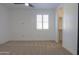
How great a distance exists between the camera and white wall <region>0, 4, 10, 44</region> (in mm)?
4980

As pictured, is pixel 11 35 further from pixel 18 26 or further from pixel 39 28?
pixel 39 28

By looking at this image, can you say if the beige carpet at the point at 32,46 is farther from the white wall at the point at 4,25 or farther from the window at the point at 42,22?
the window at the point at 42,22

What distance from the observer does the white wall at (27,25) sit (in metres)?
4.81

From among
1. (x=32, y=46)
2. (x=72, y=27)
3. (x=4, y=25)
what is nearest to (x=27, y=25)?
(x=32, y=46)

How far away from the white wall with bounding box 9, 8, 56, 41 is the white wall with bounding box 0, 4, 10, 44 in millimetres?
264

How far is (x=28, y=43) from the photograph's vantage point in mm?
4984

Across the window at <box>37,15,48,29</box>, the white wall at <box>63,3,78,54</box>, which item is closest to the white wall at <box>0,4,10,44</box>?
the window at <box>37,15,48,29</box>

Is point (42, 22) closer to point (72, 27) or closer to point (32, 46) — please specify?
point (72, 27)

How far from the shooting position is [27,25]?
5.01 meters

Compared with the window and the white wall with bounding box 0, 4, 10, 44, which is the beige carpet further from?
the window

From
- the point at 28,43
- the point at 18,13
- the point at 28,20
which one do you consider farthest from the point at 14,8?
the point at 28,43

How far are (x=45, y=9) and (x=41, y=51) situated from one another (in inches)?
59.5

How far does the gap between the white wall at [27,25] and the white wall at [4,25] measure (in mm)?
264
